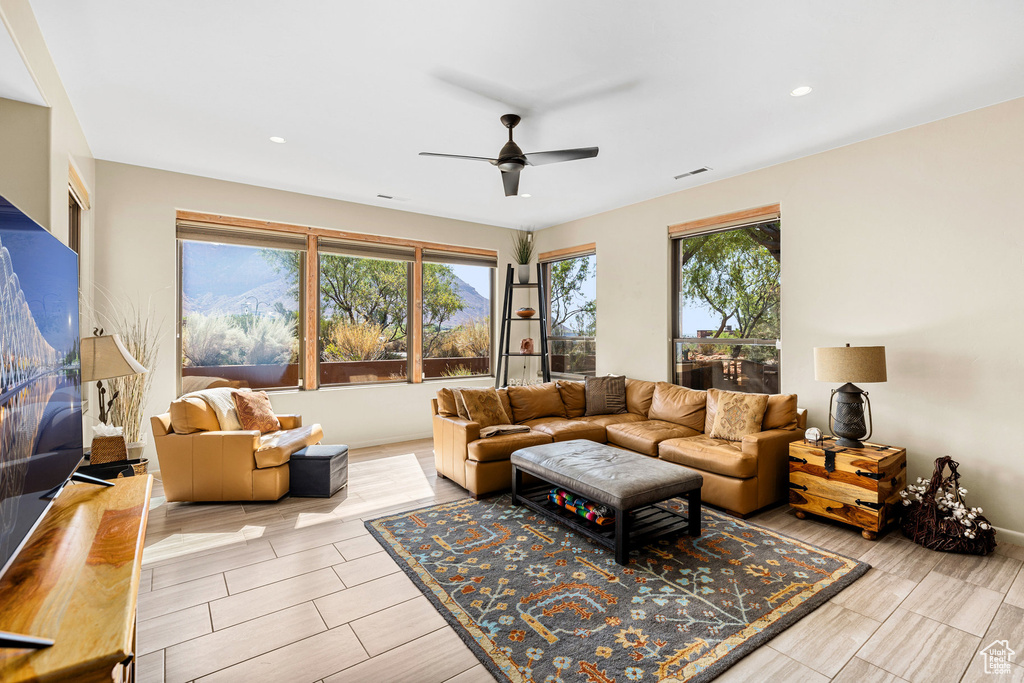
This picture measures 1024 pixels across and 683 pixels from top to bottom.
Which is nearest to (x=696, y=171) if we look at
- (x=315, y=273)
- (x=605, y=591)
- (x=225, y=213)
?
(x=605, y=591)

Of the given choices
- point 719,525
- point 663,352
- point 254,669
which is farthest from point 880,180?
point 254,669

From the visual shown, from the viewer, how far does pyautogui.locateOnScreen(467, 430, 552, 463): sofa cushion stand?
377 cm

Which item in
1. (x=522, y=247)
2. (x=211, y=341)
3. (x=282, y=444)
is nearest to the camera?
(x=282, y=444)

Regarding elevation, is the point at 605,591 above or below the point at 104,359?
below

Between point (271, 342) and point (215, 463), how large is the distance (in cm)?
174

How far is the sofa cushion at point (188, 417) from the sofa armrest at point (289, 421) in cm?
70

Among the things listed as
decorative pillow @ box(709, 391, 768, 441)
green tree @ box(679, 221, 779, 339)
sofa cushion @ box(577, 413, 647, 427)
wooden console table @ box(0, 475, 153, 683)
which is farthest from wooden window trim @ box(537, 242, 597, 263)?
wooden console table @ box(0, 475, 153, 683)

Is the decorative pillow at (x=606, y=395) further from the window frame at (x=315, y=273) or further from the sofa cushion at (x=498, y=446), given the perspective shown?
the window frame at (x=315, y=273)

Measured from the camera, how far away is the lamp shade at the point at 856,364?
3148 millimetres

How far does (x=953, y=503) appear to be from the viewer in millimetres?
2934

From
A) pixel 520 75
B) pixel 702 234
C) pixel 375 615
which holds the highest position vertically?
pixel 520 75

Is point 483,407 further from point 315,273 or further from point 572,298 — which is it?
point 572,298

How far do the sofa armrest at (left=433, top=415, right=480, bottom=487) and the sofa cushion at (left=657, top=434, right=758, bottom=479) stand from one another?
5.21 ft

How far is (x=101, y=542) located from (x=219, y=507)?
244 cm
